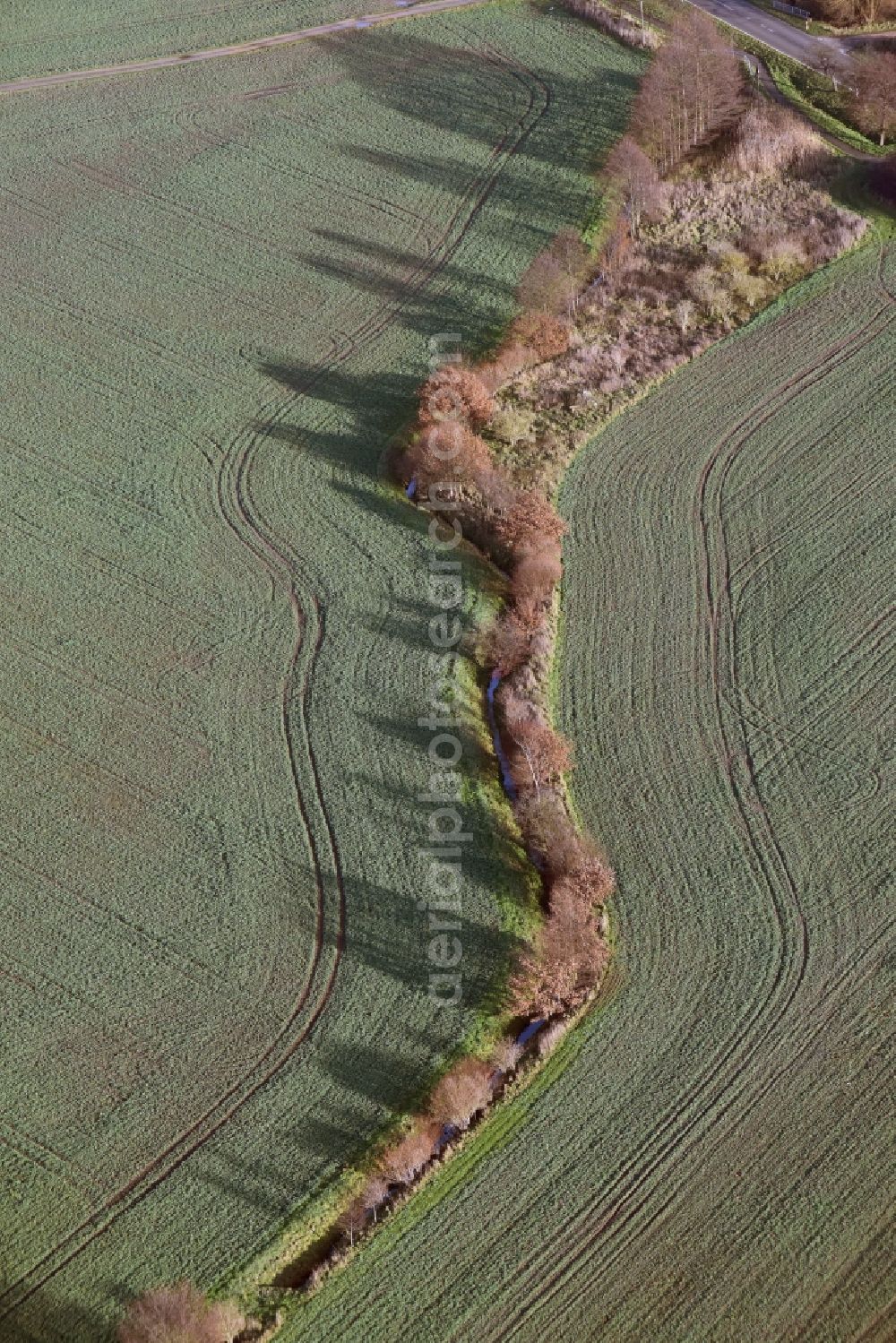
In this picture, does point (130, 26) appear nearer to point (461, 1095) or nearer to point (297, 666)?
point (297, 666)

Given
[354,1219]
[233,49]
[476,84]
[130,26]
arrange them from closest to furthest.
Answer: [354,1219], [476,84], [233,49], [130,26]

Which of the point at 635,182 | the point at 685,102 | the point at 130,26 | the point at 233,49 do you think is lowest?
the point at 130,26

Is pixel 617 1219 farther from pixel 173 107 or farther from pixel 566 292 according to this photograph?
pixel 173 107

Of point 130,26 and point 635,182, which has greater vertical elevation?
point 635,182

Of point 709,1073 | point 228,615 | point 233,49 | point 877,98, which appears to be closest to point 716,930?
point 709,1073

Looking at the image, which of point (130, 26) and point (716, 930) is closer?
point (716, 930)

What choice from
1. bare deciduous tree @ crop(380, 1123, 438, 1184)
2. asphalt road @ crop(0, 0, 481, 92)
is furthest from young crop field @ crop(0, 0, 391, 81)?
bare deciduous tree @ crop(380, 1123, 438, 1184)

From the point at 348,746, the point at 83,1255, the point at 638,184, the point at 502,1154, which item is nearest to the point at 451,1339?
the point at 502,1154

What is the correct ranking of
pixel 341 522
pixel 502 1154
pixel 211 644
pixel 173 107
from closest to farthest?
pixel 502 1154, pixel 211 644, pixel 341 522, pixel 173 107
